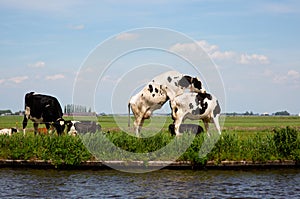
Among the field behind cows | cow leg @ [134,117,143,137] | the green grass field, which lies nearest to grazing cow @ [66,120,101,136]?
the green grass field

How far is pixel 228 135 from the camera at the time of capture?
67.0 feet

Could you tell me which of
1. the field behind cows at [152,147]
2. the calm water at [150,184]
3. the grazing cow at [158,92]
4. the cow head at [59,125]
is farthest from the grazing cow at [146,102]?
the calm water at [150,184]

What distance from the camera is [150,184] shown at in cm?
1583

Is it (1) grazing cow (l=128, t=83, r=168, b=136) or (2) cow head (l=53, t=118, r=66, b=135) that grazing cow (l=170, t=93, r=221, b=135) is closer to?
(1) grazing cow (l=128, t=83, r=168, b=136)

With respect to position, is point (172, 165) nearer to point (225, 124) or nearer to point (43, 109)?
point (43, 109)

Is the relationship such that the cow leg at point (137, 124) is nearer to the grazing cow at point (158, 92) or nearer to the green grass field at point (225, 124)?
the grazing cow at point (158, 92)

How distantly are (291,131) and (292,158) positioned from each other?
4.66ft

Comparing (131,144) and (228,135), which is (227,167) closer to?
(228,135)

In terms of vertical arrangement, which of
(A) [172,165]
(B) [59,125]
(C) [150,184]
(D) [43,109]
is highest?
(D) [43,109]

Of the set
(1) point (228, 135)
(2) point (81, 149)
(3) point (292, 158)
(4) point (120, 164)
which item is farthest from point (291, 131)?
(2) point (81, 149)

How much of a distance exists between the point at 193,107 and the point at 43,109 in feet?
26.2

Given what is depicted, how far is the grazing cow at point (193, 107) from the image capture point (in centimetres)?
2219

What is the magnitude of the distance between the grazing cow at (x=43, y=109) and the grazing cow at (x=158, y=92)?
4.47 m

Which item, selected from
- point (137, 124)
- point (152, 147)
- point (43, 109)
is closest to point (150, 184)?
point (152, 147)
